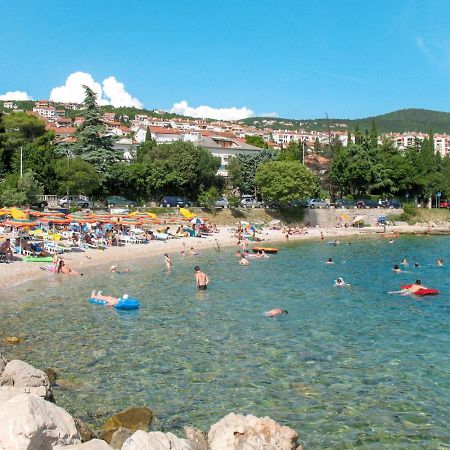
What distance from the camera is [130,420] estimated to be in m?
9.64

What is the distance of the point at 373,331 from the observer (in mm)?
17109

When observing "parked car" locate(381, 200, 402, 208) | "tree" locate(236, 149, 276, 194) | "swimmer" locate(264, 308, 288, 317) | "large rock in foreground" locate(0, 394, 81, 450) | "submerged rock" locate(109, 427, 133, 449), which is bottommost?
"swimmer" locate(264, 308, 288, 317)

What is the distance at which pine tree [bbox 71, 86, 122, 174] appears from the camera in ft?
187

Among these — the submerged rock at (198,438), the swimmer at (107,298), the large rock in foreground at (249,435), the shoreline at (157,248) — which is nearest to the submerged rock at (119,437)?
the submerged rock at (198,438)

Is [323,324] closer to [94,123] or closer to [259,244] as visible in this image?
[259,244]

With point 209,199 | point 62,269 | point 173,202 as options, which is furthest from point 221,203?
point 62,269

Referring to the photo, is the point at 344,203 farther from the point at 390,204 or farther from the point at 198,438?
the point at 198,438

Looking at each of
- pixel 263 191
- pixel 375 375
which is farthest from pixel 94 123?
pixel 375 375

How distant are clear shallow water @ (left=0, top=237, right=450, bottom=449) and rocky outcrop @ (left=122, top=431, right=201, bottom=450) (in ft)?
10.5

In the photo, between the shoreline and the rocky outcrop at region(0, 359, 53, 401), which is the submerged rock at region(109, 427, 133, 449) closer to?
the rocky outcrop at region(0, 359, 53, 401)

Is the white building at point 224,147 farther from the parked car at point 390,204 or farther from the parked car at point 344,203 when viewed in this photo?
the parked car at point 390,204

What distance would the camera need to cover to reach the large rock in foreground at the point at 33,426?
6.18 metres

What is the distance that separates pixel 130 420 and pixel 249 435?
9.74 ft

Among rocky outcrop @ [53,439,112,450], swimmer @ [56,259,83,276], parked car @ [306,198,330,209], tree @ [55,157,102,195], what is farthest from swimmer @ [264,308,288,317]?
parked car @ [306,198,330,209]
